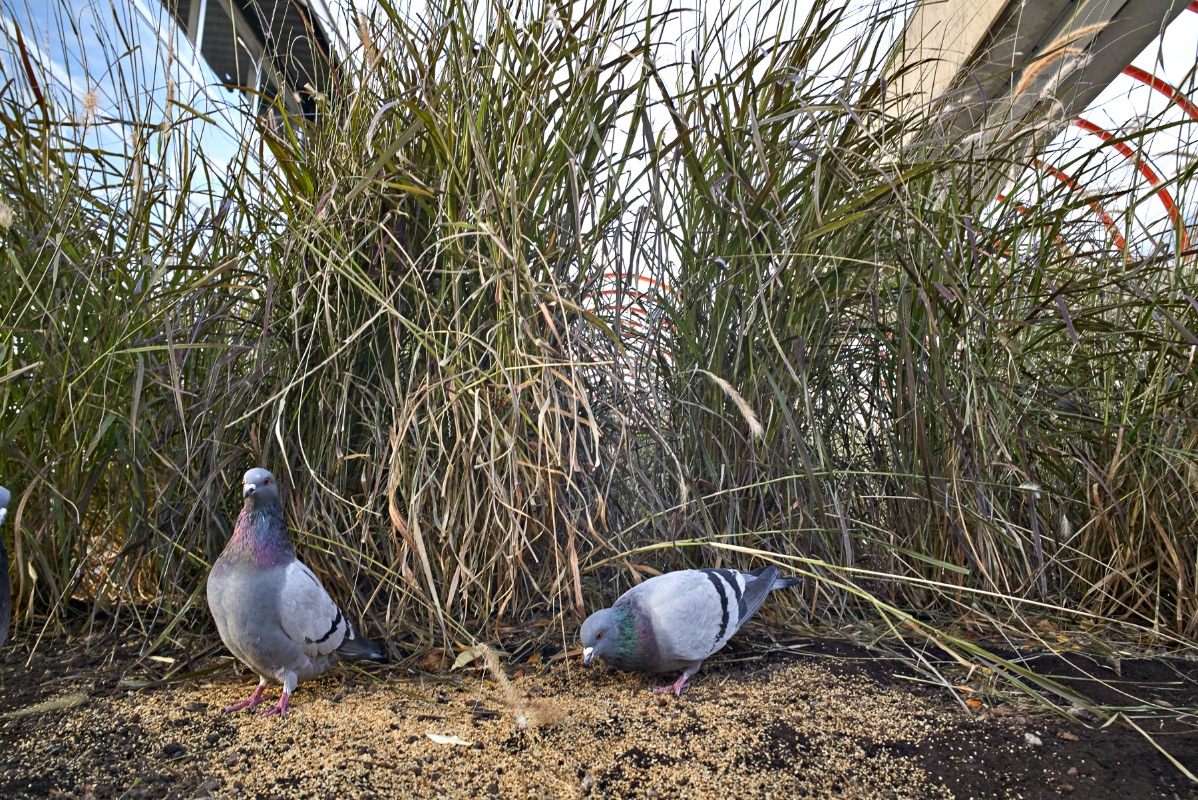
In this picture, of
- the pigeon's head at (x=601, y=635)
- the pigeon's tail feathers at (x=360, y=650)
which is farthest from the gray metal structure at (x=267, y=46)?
the pigeon's head at (x=601, y=635)

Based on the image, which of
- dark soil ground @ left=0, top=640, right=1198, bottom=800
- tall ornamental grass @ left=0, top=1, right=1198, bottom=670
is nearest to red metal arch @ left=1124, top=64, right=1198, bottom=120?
tall ornamental grass @ left=0, top=1, right=1198, bottom=670

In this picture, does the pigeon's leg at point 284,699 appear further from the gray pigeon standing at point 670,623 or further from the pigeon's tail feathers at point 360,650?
the gray pigeon standing at point 670,623

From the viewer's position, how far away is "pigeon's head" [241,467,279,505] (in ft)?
4.60

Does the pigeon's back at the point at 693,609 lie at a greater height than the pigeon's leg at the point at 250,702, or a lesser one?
greater

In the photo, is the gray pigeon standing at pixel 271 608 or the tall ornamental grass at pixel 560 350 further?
the tall ornamental grass at pixel 560 350

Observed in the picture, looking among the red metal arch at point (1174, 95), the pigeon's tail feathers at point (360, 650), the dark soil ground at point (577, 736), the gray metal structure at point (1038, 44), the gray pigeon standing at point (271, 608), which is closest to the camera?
the dark soil ground at point (577, 736)

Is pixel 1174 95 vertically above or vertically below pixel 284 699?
above

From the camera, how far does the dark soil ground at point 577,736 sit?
1.10 m

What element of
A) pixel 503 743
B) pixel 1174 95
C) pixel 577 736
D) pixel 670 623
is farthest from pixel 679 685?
pixel 1174 95

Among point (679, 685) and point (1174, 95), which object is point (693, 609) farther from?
point (1174, 95)

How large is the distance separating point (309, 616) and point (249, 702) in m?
0.20

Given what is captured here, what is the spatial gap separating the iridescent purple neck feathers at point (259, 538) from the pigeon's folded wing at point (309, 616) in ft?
0.13

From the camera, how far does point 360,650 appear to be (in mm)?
1469

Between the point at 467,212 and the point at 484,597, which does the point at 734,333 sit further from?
the point at 484,597
